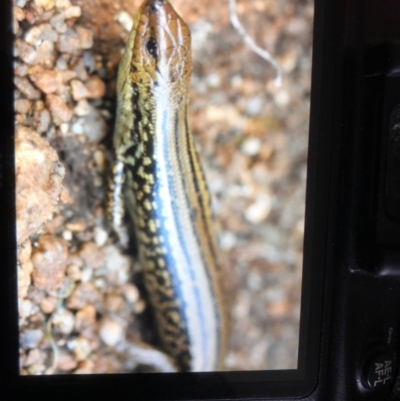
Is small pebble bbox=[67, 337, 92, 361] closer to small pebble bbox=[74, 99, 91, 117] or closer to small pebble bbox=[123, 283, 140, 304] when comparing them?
small pebble bbox=[123, 283, 140, 304]

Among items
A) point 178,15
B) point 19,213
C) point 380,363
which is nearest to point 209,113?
point 178,15

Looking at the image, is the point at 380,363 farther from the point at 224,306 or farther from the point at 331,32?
the point at 331,32

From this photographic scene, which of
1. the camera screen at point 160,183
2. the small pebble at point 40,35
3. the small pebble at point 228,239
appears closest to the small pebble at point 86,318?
the camera screen at point 160,183

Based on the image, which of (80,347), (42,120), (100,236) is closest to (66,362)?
(80,347)

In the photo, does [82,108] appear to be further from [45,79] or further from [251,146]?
[251,146]

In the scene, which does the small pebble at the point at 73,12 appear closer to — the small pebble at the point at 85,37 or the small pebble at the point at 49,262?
the small pebble at the point at 85,37

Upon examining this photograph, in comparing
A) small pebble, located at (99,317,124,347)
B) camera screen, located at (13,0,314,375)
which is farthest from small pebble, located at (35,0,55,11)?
small pebble, located at (99,317,124,347)
